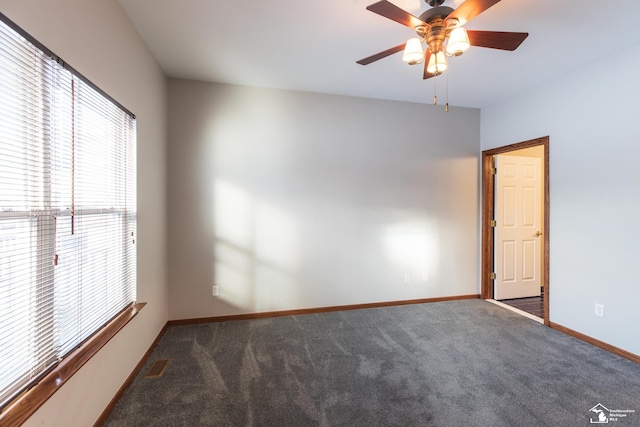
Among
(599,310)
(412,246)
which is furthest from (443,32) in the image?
(599,310)

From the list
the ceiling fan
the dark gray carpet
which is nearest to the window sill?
the dark gray carpet

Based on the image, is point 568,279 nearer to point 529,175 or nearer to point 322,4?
point 529,175

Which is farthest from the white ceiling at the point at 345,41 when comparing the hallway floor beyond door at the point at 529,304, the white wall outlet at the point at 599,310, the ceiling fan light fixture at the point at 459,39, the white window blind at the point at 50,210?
the hallway floor beyond door at the point at 529,304

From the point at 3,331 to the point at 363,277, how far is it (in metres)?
3.12

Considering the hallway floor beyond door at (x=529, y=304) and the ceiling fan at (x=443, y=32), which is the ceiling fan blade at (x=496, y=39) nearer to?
the ceiling fan at (x=443, y=32)

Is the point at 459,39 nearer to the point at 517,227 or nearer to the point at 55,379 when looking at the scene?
the point at 55,379

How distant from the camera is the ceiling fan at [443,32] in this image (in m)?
1.52

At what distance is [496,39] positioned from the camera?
5.66 ft

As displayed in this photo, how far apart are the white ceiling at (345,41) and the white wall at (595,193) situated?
198 mm

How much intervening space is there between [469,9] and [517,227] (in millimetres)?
3413

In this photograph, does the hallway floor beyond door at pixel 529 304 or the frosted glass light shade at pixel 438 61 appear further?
the hallway floor beyond door at pixel 529 304

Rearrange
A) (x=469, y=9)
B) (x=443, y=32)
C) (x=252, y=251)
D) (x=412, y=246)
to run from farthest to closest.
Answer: (x=412, y=246)
(x=252, y=251)
(x=443, y=32)
(x=469, y=9)

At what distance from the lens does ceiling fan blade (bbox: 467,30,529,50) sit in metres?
1.66

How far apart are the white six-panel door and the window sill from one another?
4403 millimetres
